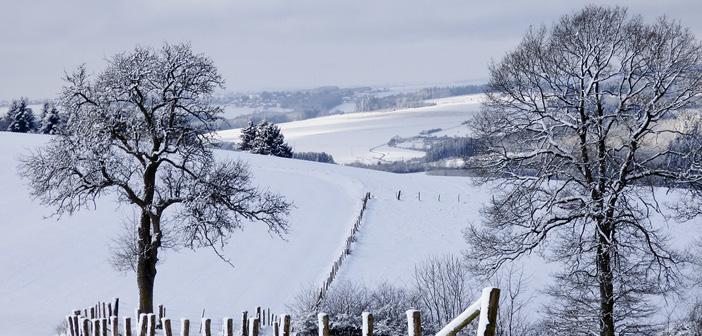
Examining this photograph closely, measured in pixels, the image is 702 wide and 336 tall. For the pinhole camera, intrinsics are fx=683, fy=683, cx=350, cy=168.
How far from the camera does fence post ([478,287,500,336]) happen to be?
5.52 meters

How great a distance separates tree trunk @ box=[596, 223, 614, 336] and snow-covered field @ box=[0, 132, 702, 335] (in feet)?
23.6

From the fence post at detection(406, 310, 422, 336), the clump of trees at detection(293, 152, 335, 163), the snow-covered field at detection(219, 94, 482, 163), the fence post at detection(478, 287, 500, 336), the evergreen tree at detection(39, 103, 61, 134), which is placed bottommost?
the clump of trees at detection(293, 152, 335, 163)

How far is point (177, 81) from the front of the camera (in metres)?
18.7

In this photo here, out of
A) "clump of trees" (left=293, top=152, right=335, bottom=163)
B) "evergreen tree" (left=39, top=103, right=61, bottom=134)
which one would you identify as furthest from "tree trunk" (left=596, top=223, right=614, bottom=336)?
"clump of trees" (left=293, top=152, right=335, bottom=163)

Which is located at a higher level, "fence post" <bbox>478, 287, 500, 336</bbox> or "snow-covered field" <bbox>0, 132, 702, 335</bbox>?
"fence post" <bbox>478, 287, 500, 336</bbox>

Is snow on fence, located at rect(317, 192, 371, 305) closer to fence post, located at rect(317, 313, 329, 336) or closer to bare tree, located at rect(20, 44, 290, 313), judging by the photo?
bare tree, located at rect(20, 44, 290, 313)

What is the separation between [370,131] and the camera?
160m

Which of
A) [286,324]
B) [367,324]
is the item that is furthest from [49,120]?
[367,324]

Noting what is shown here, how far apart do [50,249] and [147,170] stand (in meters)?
20.3

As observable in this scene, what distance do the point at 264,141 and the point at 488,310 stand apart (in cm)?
7726

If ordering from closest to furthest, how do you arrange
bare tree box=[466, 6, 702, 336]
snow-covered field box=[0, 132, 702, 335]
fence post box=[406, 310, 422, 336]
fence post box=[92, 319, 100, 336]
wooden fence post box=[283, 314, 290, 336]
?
fence post box=[406, 310, 422, 336] < wooden fence post box=[283, 314, 290, 336] < fence post box=[92, 319, 100, 336] < bare tree box=[466, 6, 702, 336] < snow-covered field box=[0, 132, 702, 335]

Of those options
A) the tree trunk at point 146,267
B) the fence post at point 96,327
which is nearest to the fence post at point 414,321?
the fence post at point 96,327

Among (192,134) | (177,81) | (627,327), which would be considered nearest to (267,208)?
(192,134)

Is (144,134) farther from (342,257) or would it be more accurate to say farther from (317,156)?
(317,156)
